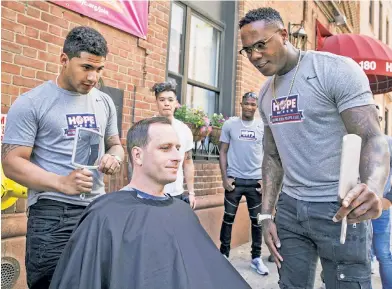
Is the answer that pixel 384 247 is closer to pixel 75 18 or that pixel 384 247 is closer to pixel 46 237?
pixel 46 237

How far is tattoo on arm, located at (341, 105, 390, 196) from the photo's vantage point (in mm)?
1719

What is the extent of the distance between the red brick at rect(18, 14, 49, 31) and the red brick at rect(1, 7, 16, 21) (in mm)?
58

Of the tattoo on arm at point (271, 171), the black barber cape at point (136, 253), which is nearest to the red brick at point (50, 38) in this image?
the black barber cape at point (136, 253)

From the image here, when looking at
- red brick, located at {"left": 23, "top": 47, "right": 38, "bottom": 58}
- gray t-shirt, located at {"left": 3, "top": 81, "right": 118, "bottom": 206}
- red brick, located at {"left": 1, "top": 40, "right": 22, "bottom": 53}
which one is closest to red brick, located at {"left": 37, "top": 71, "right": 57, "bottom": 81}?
red brick, located at {"left": 23, "top": 47, "right": 38, "bottom": 58}

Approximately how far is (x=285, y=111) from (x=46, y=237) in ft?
5.42

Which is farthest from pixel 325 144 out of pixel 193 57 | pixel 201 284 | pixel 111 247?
pixel 193 57

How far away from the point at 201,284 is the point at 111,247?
20.0 inches

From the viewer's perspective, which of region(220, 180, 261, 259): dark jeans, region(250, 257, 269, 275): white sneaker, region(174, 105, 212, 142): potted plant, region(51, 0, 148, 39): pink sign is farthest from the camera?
region(174, 105, 212, 142): potted plant

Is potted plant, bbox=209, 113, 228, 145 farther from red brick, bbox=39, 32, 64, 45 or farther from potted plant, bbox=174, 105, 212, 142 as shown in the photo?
red brick, bbox=39, 32, 64, 45

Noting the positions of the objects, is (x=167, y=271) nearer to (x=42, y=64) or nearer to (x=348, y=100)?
(x=348, y=100)

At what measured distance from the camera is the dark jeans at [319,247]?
6.75ft

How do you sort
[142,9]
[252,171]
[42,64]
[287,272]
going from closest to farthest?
[287,272] → [42,64] → [142,9] → [252,171]

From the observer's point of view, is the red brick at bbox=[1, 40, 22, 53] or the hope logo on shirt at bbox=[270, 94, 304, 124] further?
the red brick at bbox=[1, 40, 22, 53]

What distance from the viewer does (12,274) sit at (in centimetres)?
343
